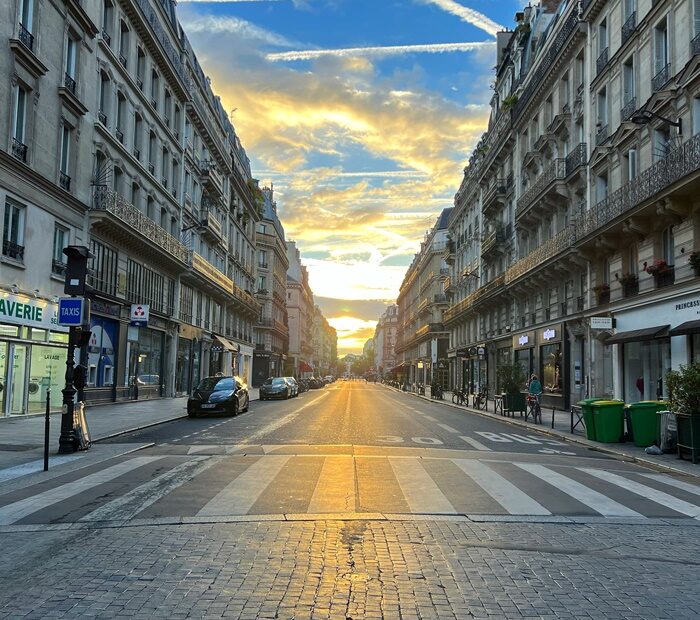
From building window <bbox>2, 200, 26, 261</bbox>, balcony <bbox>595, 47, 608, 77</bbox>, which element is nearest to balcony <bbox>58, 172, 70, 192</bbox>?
building window <bbox>2, 200, 26, 261</bbox>

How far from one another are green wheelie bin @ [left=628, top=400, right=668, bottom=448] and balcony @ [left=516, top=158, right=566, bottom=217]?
56.5ft

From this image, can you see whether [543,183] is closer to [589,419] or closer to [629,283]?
[629,283]

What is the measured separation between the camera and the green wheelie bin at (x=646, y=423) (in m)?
14.7

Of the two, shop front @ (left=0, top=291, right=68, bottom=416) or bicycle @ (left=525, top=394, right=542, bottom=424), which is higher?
shop front @ (left=0, top=291, right=68, bottom=416)

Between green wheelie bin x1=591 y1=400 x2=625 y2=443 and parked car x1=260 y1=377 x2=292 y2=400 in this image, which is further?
parked car x1=260 y1=377 x2=292 y2=400

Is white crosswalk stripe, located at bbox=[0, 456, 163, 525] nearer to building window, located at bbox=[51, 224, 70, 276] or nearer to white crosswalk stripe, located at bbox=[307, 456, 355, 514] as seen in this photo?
white crosswalk stripe, located at bbox=[307, 456, 355, 514]

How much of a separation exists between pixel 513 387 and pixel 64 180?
18.7m

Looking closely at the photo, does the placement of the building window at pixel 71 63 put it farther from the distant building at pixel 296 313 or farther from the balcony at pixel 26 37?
the distant building at pixel 296 313

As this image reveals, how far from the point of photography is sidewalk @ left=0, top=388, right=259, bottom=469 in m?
12.1

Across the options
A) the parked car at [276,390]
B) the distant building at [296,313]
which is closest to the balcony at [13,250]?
the parked car at [276,390]

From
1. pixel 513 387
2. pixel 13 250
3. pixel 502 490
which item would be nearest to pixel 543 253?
pixel 513 387

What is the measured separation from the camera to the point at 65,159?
904 inches

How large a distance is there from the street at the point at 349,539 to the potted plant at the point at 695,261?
9.23 metres

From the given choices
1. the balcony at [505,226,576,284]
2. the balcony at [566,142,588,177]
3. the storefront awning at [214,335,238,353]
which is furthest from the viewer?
the storefront awning at [214,335,238,353]
